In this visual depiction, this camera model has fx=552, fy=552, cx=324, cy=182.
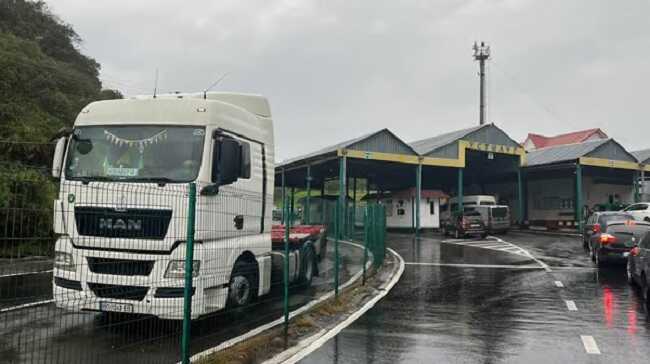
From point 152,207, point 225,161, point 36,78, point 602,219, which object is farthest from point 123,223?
point 36,78

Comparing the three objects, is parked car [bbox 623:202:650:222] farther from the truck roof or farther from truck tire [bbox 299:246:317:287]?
the truck roof

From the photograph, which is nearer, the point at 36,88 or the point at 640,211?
the point at 36,88

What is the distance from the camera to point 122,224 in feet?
21.9

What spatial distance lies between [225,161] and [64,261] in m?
2.32

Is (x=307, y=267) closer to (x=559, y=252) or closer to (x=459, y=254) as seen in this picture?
(x=459, y=254)

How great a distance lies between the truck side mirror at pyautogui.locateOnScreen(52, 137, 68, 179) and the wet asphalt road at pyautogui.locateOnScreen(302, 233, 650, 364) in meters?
4.09

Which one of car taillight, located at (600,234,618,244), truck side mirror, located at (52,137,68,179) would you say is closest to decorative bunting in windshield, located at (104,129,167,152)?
truck side mirror, located at (52,137,68,179)

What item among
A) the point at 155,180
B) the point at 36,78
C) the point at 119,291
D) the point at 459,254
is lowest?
the point at 459,254

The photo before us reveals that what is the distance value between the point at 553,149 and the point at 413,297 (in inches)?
1321

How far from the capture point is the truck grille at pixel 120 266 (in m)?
6.66

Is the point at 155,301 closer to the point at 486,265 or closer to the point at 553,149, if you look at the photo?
the point at 486,265

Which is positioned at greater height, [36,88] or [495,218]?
[36,88]

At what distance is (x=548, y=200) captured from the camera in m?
44.4

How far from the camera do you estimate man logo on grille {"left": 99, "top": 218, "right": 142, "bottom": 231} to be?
21.9 feet
